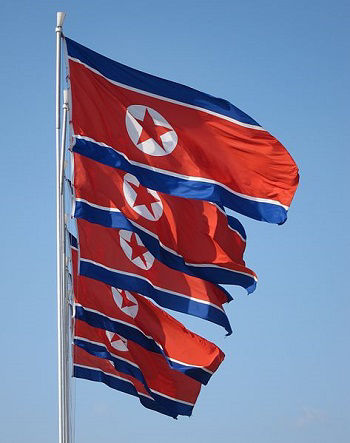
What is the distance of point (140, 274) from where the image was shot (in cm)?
1858

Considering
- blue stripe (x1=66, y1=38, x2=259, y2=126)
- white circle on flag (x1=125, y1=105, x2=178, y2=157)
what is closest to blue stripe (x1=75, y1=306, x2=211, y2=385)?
white circle on flag (x1=125, y1=105, x2=178, y2=157)

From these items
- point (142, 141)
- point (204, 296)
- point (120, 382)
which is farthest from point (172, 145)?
point (120, 382)

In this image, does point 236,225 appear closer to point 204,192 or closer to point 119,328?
point 204,192

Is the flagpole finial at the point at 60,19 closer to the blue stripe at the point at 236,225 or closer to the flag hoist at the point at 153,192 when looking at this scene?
the flag hoist at the point at 153,192

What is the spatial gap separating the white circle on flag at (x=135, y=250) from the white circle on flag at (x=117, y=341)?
10.4 ft

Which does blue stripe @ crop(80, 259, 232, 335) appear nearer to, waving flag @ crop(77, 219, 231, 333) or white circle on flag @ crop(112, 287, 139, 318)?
waving flag @ crop(77, 219, 231, 333)

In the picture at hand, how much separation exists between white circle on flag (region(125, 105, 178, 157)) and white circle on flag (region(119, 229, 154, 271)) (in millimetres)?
1689

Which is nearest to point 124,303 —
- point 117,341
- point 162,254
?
point 117,341

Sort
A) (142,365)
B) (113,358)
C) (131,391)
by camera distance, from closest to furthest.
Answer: (142,365) → (113,358) → (131,391)

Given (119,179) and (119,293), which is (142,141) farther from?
(119,293)

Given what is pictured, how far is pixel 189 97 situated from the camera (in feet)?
61.3

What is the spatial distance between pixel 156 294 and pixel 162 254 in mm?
982

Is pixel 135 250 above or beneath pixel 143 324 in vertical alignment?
above

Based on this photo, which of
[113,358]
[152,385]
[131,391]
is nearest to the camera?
[113,358]
